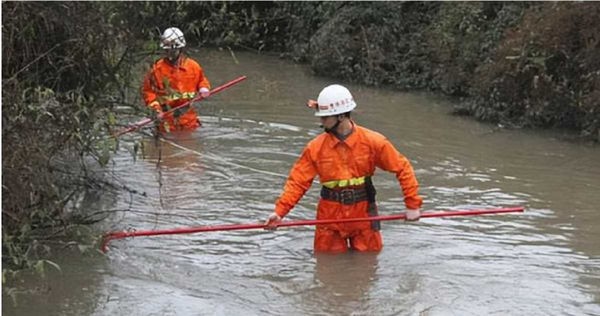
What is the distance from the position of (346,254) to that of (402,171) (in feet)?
2.94

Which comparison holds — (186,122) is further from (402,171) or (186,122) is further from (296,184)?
(402,171)

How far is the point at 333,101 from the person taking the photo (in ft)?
26.7

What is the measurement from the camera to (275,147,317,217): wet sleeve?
817cm

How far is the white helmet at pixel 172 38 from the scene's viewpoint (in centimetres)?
1024

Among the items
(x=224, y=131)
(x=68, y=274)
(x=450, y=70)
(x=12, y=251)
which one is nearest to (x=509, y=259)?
(x=68, y=274)

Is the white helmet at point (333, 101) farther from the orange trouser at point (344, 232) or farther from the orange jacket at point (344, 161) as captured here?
the orange trouser at point (344, 232)

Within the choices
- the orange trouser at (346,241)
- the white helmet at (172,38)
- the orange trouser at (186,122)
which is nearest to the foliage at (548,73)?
the orange trouser at (186,122)

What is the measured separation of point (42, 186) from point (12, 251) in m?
0.80

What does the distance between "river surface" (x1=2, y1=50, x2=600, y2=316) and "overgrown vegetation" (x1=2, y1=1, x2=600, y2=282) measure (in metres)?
0.59

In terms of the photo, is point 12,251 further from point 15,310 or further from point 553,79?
point 553,79

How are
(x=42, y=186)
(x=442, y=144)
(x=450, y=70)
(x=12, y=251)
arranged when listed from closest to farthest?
(x=12, y=251) < (x=42, y=186) < (x=442, y=144) < (x=450, y=70)

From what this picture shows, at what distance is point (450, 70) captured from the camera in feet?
57.4

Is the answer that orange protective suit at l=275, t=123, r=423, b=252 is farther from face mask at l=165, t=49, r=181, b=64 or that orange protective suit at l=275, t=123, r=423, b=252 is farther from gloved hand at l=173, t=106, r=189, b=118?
gloved hand at l=173, t=106, r=189, b=118

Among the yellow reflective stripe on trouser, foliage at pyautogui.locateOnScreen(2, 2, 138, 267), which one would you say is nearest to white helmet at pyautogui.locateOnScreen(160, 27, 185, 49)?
foliage at pyautogui.locateOnScreen(2, 2, 138, 267)
